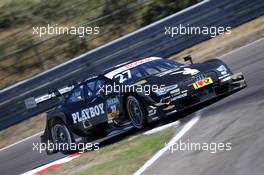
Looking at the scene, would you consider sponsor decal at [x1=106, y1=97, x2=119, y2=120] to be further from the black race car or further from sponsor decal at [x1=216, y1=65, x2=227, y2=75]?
sponsor decal at [x1=216, y1=65, x2=227, y2=75]

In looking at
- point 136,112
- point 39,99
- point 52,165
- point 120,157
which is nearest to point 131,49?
point 39,99

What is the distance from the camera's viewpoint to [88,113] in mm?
11695

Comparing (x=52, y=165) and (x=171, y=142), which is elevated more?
(x=171, y=142)

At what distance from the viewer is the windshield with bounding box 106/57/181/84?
1134cm

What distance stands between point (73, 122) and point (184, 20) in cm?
701

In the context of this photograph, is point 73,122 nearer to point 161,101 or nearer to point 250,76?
point 161,101

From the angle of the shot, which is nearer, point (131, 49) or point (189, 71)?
point (189, 71)

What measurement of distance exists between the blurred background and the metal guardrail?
1.87 m

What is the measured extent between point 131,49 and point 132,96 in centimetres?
696

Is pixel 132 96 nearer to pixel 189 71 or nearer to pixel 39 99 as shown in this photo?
pixel 189 71

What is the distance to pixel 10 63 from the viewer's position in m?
20.6

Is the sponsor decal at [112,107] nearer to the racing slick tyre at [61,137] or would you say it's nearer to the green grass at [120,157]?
the green grass at [120,157]

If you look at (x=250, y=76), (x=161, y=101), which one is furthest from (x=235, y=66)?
(x=161, y=101)

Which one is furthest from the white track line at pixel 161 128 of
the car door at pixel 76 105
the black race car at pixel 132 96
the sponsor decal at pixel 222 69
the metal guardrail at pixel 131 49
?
the metal guardrail at pixel 131 49
